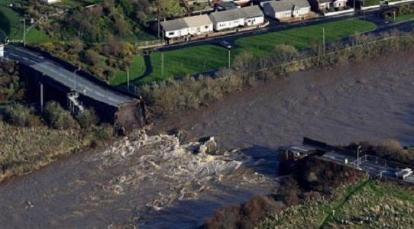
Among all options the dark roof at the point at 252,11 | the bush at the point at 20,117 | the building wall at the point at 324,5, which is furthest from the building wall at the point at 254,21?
the bush at the point at 20,117

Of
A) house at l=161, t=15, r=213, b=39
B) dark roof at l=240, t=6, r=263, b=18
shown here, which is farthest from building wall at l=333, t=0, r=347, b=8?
house at l=161, t=15, r=213, b=39

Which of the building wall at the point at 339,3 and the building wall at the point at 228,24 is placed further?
the building wall at the point at 339,3

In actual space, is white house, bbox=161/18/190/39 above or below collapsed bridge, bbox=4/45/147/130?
above

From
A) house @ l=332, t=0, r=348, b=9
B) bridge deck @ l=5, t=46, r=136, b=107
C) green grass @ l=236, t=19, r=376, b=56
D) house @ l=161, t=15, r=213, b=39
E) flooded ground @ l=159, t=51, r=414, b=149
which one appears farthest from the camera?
house @ l=332, t=0, r=348, b=9

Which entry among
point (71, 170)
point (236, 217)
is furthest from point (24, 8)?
point (236, 217)

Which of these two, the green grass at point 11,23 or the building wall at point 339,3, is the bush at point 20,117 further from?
the building wall at point 339,3

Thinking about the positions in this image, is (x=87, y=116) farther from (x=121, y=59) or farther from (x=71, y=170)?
(x=121, y=59)

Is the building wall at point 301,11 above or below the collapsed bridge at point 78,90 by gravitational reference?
above

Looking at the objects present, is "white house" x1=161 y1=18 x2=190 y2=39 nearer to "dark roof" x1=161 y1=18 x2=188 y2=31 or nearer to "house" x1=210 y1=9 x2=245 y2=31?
"dark roof" x1=161 y1=18 x2=188 y2=31
